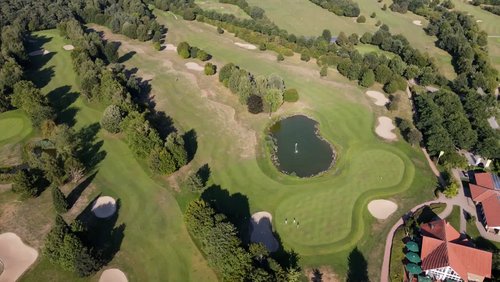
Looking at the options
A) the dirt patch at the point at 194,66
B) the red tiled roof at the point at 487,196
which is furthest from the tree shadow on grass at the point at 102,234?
the red tiled roof at the point at 487,196

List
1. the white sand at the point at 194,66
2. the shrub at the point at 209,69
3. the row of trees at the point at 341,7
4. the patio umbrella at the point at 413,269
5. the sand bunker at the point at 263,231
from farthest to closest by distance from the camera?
1. the row of trees at the point at 341,7
2. the white sand at the point at 194,66
3. the shrub at the point at 209,69
4. the sand bunker at the point at 263,231
5. the patio umbrella at the point at 413,269

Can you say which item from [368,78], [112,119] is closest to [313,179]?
[112,119]

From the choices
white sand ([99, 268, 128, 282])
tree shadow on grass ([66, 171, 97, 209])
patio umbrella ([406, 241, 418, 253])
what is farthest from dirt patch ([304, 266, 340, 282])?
tree shadow on grass ([66, 171, 97, 209])

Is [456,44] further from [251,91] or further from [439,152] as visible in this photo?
[251,91]

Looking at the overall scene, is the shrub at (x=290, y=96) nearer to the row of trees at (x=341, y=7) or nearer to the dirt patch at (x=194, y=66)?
the dirt patch at (x=194, y=66)

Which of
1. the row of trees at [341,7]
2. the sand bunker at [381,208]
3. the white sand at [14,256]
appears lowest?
the white sand at [14,256]

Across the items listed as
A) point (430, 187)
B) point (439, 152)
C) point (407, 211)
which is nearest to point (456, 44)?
point (439, 152)

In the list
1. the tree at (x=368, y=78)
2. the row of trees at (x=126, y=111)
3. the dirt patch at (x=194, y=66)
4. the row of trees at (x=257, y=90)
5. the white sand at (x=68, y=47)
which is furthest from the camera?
the white sand at (x=68, y=47)

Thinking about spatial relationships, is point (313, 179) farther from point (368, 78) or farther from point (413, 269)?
point (368, 78)
